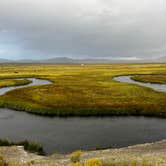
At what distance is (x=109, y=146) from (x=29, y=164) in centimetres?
1318

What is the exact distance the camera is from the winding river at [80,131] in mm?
30719

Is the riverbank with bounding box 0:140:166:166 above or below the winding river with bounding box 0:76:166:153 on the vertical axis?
above

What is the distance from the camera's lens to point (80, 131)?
3562 cm

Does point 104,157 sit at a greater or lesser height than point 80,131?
greater

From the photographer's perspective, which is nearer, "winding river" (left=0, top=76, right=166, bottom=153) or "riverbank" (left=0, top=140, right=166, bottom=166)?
"riverbank" (left=0, top=140, right=166, bottom=166)

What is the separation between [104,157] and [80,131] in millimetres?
15967

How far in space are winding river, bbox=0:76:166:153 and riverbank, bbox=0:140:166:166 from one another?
5335mm

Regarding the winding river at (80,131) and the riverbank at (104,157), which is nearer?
the riverbank at (104,157)

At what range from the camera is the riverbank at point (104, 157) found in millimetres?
17714

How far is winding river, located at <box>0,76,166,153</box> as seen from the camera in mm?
30719

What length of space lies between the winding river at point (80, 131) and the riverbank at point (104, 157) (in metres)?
5.34

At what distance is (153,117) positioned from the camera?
4259 cm

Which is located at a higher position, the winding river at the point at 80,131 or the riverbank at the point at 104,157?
the riverbank at the point at 104,157

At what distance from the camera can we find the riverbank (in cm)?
1771
